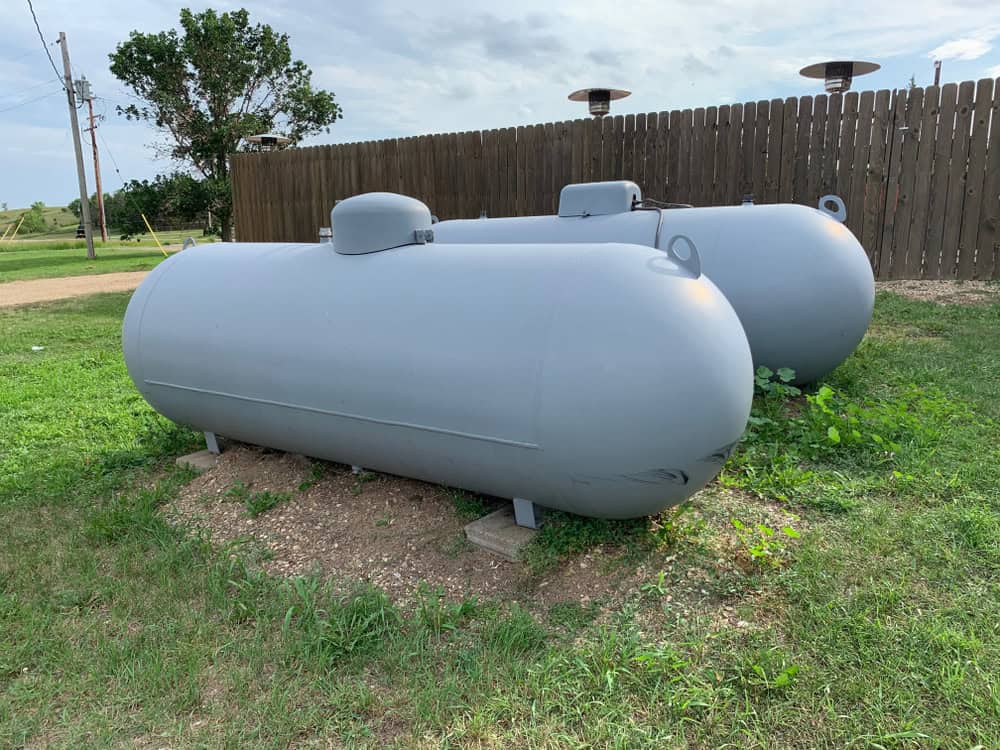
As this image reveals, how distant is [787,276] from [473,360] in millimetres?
2529

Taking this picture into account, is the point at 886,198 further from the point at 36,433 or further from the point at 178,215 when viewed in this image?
the point at 178,215

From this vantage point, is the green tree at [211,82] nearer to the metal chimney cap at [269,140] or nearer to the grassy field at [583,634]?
the metal chimney cap at [269,140]

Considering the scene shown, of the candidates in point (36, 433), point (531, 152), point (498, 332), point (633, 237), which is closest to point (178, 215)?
point (531, 152)

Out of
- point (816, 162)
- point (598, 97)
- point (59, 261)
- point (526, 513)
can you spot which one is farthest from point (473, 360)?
point (59, 261)

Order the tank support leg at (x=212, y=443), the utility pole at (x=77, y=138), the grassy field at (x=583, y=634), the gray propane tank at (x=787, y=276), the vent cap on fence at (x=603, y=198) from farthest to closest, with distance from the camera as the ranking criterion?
the utility pole at (x=77, y=138), the vent cap on fence at (x=603, y=198), the gray propane tank at (x=787, y=276), the tank support leg at (x=212, y=443), the grassy field at (x=583, y=634)

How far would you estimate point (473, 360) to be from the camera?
8.77 feet

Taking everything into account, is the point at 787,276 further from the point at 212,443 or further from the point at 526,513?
the point at 212,443

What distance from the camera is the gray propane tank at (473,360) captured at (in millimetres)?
2439

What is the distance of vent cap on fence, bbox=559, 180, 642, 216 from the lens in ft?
17.1

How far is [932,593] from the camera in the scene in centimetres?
238

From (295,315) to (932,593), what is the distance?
9.48ft

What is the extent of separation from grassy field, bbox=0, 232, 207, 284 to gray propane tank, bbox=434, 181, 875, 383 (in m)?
14.6

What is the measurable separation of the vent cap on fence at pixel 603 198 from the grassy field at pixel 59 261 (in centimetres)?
1333

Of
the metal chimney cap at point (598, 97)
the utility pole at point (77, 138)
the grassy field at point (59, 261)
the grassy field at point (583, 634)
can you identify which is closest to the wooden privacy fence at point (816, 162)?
the metal chimney cap at point (598, 97)
